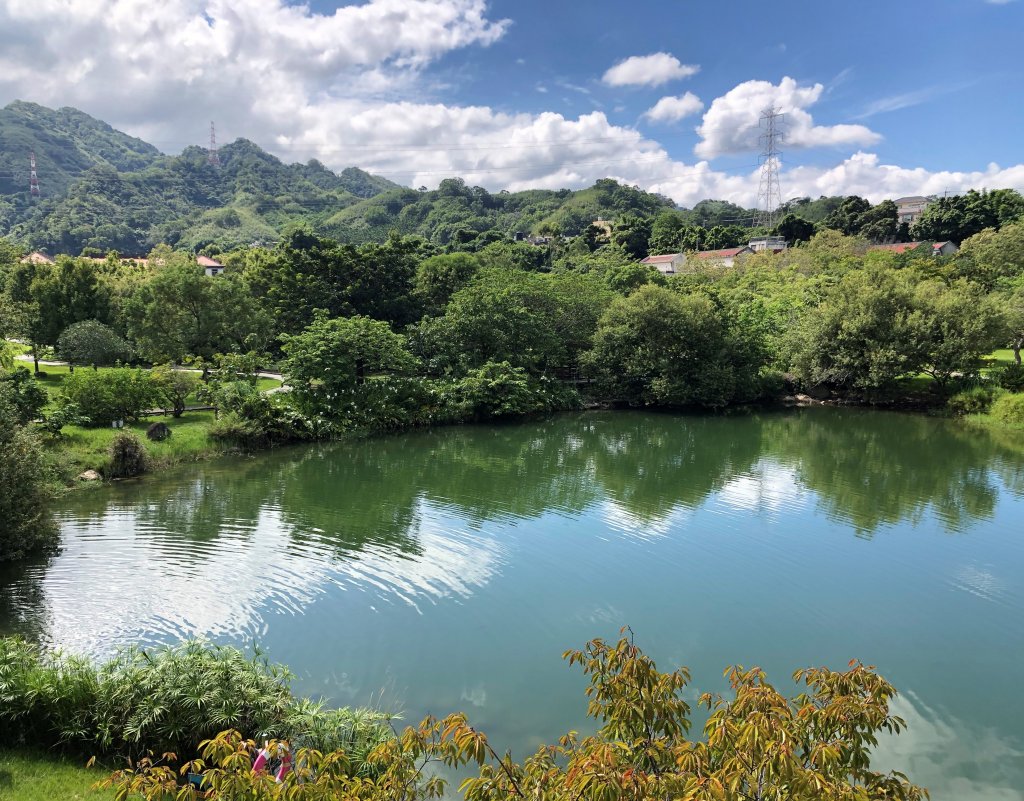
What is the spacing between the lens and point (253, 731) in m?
6.93

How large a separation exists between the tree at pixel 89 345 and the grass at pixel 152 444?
4.67m

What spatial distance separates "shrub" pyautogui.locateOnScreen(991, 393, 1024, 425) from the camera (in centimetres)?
2542

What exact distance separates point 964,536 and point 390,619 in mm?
13302

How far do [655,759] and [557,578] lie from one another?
906cm

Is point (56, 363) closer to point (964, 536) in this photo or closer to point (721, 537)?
point (721, 537)

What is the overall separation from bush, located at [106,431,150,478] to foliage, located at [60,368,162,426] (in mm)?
2255

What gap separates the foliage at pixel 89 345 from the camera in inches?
939

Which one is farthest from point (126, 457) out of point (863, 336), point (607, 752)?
point (863, 336)

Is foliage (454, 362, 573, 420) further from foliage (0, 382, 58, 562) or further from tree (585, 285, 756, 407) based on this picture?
foliage (0, 382, 58, 562)

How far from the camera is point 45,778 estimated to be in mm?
6000

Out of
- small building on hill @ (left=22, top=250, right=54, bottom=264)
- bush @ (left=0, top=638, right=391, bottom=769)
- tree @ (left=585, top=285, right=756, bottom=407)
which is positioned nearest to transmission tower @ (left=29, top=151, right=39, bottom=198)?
small building on hill @ (left=22, top=250, right=54, bottom=264)

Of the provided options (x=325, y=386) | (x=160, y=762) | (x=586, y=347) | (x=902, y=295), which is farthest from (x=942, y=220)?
(x=160, y=762)

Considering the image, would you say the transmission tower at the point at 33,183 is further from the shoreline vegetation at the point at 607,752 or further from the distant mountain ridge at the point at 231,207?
the shoreline vegetation at the point at 607,752

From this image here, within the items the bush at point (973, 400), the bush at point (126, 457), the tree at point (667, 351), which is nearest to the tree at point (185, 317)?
the bush at point (126, 457)
